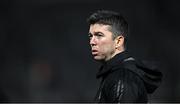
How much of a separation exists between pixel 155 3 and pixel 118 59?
7294mm

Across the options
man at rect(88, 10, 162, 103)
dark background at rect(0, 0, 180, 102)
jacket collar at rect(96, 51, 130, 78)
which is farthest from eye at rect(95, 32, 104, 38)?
dark background at rect(0, 0, 180, 102)

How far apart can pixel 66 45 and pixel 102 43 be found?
715cm

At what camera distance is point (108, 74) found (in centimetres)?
303

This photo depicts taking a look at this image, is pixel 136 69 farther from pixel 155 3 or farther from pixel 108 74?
pixel 155 3

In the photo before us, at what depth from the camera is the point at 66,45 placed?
10203 mm

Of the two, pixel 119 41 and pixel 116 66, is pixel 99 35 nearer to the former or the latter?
pixel 119 41

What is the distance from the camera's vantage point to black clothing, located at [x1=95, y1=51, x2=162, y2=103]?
2.82 m

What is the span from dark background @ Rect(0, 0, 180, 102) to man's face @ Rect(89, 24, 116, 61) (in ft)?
22.3

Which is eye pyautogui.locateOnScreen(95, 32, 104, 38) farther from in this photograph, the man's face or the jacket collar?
the jacket collar

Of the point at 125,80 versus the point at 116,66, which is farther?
the point at 116,66

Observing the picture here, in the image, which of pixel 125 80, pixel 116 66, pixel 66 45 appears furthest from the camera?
pixel 66 45

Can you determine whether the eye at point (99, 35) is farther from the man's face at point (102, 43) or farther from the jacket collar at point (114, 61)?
the jacket collar at point (114, 61)

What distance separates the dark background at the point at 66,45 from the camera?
32.8 ft

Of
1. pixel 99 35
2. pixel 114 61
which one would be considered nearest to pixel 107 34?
pixel 99 35
